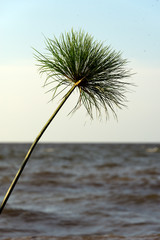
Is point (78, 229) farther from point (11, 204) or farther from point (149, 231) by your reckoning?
point (11, 204)

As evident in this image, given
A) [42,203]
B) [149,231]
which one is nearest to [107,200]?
[42,203]

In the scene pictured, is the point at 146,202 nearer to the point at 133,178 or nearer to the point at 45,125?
the point at 133,178

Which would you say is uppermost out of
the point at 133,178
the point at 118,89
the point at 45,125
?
the point at 118,89

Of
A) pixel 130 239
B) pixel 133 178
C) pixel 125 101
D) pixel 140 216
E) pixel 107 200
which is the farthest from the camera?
pixel 133 178

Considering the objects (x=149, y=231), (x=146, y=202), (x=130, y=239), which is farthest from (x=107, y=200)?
(x=130, y=239)

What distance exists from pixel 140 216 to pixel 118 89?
6496mm

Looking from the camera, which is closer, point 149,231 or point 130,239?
point 130,239

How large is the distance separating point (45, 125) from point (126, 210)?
7.46 m

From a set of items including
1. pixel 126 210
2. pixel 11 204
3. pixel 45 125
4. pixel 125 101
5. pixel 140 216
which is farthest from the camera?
pixel 11 204

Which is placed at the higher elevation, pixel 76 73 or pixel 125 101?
pixel 76 73

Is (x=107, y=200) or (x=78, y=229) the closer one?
(x=78, y=229)

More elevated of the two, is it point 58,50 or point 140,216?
point 58,50

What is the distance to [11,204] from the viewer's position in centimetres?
1144

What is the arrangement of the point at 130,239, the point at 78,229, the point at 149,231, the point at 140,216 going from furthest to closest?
the point at 140,216 < the point at 78,229 < the point at 149,231 < the point at 130,239
